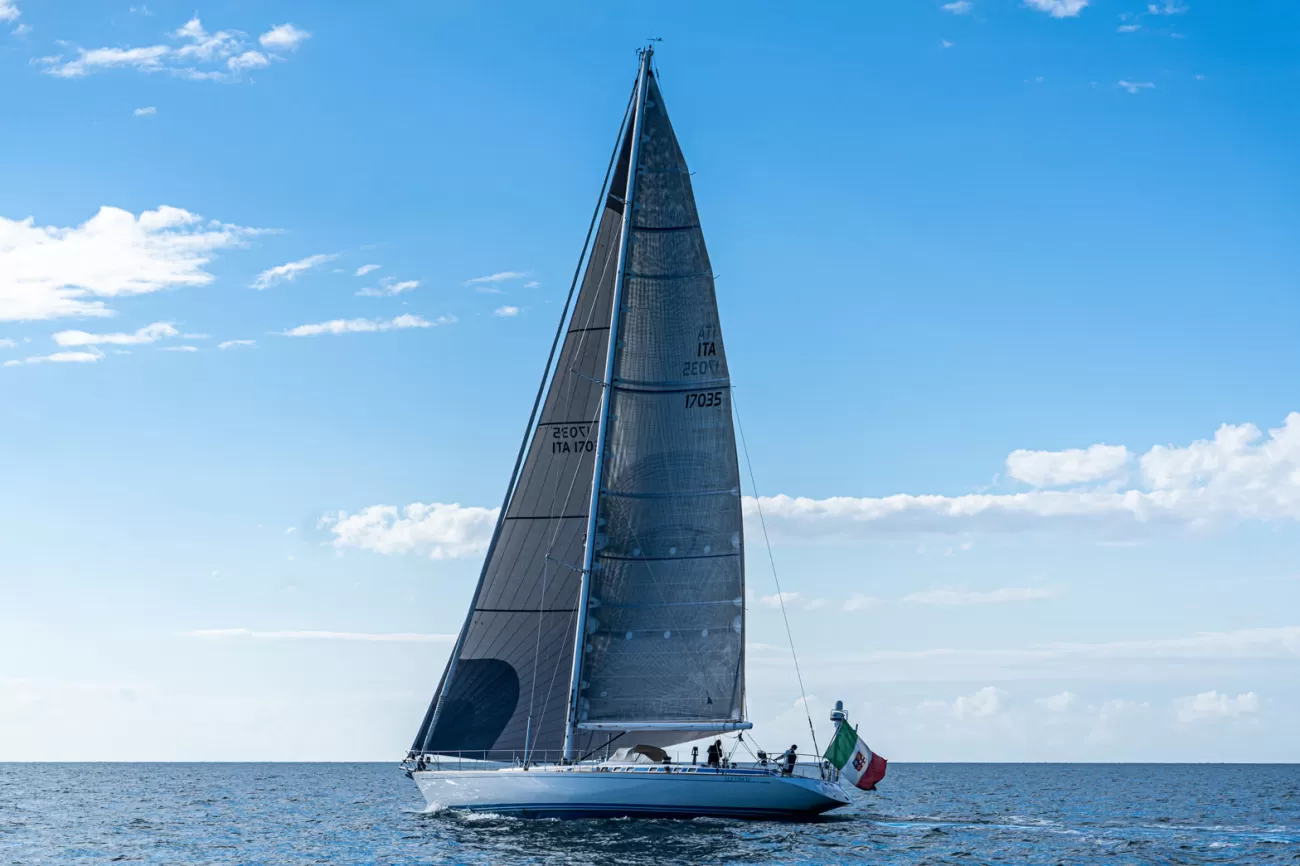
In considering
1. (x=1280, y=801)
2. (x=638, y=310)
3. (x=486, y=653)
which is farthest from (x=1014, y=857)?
(x=1280, y=801)

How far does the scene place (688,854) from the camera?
96.8ft

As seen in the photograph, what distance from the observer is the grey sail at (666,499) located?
34.2m

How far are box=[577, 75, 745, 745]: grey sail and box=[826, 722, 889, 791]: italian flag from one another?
248 centimetres

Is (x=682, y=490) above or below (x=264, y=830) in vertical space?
above

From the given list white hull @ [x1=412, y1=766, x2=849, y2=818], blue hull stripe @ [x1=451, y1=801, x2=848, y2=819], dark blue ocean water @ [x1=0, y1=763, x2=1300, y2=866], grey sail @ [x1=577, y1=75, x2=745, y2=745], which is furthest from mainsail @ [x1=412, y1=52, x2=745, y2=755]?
dark blue ocean water @ [x1=0, y1=763, x2=1300, y2=866]

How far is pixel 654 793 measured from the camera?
31375 millimetres

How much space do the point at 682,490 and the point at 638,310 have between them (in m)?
4.67

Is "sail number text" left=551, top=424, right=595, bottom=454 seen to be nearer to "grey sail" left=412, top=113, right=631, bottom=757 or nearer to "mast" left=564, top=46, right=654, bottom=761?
"grey sail" left=412, top=113, right=631, bottom=757

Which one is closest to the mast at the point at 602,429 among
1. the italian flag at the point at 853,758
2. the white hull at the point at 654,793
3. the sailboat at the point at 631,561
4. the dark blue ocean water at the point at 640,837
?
the sailboat at the point at 631,561

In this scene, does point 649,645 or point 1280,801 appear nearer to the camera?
point 649,645

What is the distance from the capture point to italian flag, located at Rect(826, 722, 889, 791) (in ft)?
111

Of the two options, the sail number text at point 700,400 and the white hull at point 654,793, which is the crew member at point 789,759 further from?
the sail number text at point 700,400

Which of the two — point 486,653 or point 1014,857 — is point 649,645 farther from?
point 1014,857

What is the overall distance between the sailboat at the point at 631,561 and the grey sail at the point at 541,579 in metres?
0.05
